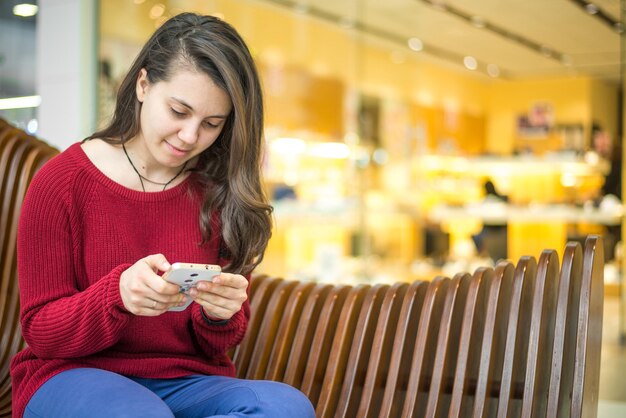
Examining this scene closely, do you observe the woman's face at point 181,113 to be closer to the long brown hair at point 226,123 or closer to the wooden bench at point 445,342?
the long brown hair at point 226,123

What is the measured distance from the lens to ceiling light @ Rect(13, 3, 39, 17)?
14.9 feet

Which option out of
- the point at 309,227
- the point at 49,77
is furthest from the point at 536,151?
the point at 49,77

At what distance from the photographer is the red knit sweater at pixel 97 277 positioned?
6.45ft

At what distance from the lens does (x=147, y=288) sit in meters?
1.82

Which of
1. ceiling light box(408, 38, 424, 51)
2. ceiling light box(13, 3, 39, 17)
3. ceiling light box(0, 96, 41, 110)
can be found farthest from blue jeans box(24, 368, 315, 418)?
ceiling light box(408, 38, 424, 51)

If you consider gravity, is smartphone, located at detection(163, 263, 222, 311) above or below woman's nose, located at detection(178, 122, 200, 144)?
below

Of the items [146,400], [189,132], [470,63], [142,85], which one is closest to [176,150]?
[189,132]

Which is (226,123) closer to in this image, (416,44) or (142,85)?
(142,85)

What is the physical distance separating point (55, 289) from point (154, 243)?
11.1 inches

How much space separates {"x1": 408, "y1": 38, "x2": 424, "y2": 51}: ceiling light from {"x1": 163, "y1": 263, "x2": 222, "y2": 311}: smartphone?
15.8 feet

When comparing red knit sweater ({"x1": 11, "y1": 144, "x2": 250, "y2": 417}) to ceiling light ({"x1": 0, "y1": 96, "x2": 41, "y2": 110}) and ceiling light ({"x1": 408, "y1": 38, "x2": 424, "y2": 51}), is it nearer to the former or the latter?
ceiling light ({"x1": 0, "y1": 96, "x2": 41, "y2": 110})

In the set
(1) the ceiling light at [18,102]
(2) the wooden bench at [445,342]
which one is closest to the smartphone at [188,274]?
(2) the wooden bench at [445,342]

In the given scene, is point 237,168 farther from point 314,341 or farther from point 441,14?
point 441,14

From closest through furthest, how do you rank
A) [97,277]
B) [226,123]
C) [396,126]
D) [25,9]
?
1. [97,277]
2. [226,123]
3. [25,9]
4. [396,126]
